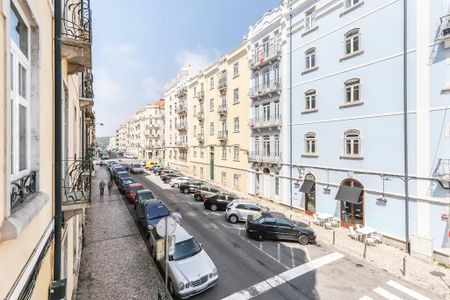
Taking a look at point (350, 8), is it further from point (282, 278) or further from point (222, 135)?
point (222, 135)

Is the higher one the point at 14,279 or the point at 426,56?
the point at 426,56

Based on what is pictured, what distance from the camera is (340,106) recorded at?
19562 mm

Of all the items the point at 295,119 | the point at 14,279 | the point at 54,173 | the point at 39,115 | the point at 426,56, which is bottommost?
the point at 14,279

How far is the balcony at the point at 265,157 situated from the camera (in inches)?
1026

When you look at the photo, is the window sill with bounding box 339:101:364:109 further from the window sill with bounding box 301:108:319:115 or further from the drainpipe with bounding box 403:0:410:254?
the drainpipe with bounding box 403:0:410:254

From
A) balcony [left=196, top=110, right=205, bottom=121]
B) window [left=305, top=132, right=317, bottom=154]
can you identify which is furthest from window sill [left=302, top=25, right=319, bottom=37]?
balcony [left=196, top=110, right=205, bottom=121]

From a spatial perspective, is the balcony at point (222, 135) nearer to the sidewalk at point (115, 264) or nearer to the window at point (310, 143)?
the window at point (310, 143)

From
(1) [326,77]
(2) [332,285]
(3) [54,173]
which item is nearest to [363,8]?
(1) [326,77]

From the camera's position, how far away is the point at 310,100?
22500 millimetres

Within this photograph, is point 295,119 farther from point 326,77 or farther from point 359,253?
point 359,253

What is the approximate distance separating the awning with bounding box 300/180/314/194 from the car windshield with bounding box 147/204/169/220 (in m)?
11.7

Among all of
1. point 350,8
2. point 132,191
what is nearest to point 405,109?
point 350,8

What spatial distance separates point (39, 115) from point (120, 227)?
53.9 feet

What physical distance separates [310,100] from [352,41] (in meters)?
5.35
